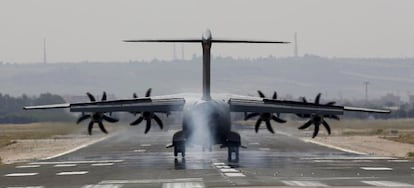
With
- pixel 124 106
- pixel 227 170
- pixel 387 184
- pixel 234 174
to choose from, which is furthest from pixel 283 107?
pixel 387 184

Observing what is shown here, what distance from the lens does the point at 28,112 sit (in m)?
87.0

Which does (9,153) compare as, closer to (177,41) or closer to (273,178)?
(177,41)

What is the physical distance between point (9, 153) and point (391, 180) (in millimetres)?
36332

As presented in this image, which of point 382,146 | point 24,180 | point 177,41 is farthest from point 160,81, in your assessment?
point 24,180

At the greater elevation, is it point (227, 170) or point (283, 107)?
point (283, 107)

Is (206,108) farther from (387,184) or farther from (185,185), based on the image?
(387,184)

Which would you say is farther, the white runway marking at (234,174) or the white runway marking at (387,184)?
the white runway marking at (234,174)

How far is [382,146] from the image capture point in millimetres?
64500

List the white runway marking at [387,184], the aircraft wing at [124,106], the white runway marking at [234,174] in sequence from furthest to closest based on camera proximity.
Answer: the aircraft wing at [124,106]
the white runway marking at [234,174]
the white runway marking at [387,184]

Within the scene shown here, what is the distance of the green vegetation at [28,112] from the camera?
64.6m

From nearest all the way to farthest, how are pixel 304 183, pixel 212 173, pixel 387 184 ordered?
pixel 387 184 < pixel 304 183 < pixel 212 173

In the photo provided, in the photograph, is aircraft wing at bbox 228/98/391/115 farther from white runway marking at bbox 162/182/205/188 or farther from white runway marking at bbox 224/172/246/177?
white runway marking at bbox 162/182/205/188

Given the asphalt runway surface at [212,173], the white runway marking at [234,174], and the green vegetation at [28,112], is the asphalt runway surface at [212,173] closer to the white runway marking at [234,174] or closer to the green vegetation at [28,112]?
the white runway marking at [234,174]

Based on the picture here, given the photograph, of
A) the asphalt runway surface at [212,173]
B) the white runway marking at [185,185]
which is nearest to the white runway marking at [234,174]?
the asphalt runway surface at [212,173]
